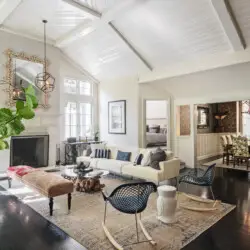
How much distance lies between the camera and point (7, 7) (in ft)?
17.0

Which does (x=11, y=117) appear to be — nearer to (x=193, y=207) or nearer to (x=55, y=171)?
(x=193, y=207)

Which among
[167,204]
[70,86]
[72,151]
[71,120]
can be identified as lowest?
[167,204]

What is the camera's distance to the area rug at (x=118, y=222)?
2.81 meters

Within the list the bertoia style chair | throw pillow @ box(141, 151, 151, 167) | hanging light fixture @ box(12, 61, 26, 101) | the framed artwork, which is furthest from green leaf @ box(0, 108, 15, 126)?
the framed artwork

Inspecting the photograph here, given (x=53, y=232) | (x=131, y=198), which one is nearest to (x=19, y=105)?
(x=131, y=198)

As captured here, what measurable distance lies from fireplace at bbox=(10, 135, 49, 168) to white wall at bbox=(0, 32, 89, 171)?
0.16 meters

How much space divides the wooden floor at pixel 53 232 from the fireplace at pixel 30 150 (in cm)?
243

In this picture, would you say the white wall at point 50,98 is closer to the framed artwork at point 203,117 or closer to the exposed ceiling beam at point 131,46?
the exposed ceiling beam at point 131,46

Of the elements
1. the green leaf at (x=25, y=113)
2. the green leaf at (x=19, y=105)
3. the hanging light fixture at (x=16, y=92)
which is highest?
the hanging light fixture at (x=16, y=92)

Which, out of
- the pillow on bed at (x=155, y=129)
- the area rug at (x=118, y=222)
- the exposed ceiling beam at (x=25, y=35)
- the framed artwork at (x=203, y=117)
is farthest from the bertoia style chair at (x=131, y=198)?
the pillow on bed at (x=155, y=129)

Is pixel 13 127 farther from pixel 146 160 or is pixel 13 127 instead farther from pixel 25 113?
pixel 146 160

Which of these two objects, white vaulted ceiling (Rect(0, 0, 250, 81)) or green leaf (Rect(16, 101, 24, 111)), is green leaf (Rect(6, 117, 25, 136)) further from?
white vaulted ceiling (Rect(0, 0, 250, 81))

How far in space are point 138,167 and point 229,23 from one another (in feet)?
12.0

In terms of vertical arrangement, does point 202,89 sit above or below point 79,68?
below
